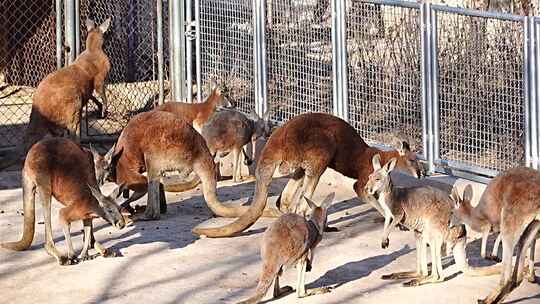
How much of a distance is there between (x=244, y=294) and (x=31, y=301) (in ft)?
4.49

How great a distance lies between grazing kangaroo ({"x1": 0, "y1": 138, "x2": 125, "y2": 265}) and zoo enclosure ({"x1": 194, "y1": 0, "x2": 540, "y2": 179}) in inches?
123

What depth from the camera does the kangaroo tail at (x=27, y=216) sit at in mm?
8750

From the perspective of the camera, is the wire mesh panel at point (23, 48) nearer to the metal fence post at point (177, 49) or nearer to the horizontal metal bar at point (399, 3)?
the metal fence post at point (177, 49)

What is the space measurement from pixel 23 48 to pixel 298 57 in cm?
485

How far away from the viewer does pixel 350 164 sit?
9.61 meters

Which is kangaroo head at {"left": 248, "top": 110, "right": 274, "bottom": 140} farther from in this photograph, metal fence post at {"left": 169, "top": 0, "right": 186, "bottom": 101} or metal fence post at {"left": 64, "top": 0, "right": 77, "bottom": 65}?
metal fence post at {"left": 64, "top": 0, "right": 77, "bottom": 65}

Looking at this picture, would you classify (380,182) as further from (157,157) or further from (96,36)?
(96,36)

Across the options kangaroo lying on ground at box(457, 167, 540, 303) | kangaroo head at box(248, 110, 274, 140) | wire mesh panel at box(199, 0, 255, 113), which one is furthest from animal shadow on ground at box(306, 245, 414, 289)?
wire mesh panel at box(199, 0, 255, 113)

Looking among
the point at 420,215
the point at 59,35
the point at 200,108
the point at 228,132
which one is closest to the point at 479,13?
the point at 420,215

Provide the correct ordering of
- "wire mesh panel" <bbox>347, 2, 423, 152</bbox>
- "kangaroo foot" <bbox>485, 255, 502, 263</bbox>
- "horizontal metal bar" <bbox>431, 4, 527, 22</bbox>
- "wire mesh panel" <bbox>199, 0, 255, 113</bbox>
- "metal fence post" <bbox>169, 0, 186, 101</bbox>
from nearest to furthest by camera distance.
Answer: "kangaroo foot" <bbox>485, 255, 502, 263</bbox>, "horizontal metal bar" <bbox>431, 4, 527, 22</bbox>, "wire mesh panel" <bbox>347, 2, 423, 152</bbox>, "wire mesh panel" <bbox>199, 0, 255, 113</bbox>, "metal fence post" <bbox>169, 0, 186, 101</bbox>

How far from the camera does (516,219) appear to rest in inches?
291

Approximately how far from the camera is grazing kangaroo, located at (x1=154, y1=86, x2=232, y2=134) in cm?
1155

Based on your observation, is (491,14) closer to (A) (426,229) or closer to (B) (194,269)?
(A) (426,229)

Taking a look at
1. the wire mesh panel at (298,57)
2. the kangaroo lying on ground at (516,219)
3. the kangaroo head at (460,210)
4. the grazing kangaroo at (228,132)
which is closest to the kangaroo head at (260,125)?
the grazing kangaroo at (228,132)
